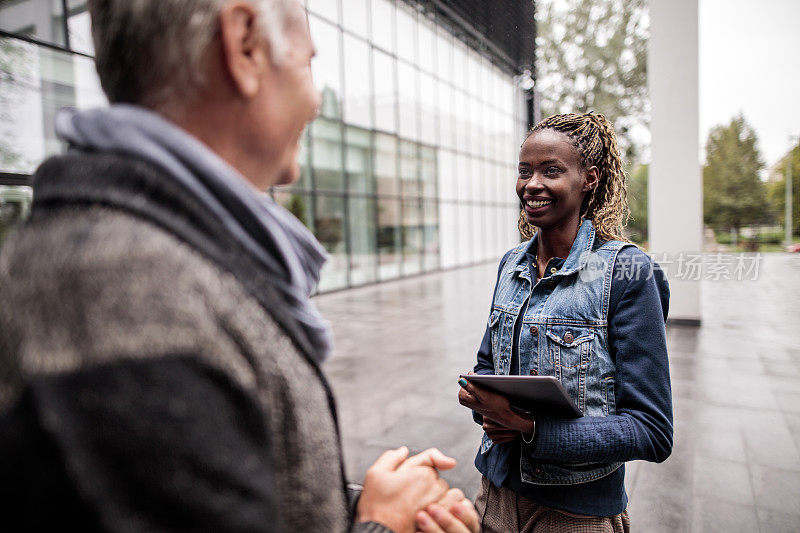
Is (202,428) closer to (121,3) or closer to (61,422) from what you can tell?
(61,422)

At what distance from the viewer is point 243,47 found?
70 centimetres

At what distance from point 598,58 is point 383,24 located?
1063 centimetres

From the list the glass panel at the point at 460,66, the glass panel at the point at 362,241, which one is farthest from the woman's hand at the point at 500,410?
the glass panel at the point at 460,66

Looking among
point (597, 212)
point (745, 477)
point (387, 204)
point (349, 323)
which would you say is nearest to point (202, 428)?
point (597, 212)

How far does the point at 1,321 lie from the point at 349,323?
339 inches

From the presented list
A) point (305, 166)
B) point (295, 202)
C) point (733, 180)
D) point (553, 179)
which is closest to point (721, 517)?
point (553, 179)

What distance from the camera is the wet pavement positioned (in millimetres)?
2959

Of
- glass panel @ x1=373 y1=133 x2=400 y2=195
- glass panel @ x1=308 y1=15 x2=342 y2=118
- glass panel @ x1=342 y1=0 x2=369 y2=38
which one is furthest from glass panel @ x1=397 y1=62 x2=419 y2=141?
glass panel @ x1=308 y1=15 x2=342 y2=118

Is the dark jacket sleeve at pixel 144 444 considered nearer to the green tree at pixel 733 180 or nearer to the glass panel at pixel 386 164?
the green tree at pixel 733 180

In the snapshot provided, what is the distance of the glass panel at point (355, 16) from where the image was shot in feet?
43.3

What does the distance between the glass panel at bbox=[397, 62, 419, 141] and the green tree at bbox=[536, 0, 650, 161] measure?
31.1ft

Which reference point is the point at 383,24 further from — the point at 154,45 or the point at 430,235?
the point at 154,45

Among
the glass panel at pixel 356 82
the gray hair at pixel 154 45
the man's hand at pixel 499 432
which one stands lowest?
the man's hand at pixel 499 432

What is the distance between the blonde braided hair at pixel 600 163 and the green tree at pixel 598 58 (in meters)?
1.45
